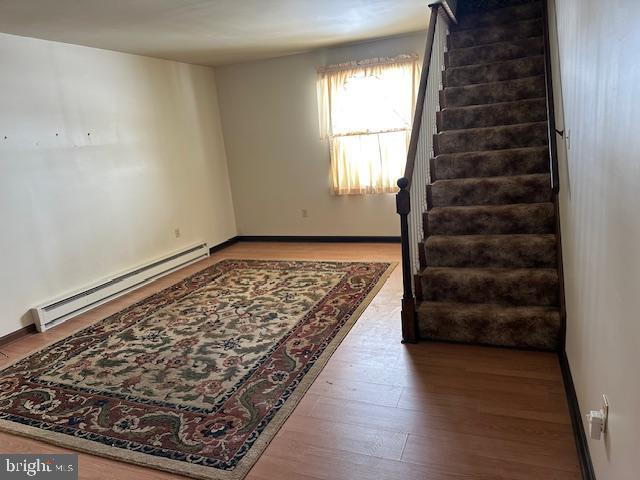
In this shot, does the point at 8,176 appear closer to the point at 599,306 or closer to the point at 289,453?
the point at 289,453

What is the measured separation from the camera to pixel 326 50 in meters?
5.30

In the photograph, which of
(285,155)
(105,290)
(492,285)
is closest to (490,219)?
(492,285)

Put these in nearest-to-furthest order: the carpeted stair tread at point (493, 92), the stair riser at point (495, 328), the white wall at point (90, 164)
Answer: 1. the stair riser at point (495, 328)
2. the white wall at point (90, 164)
3. the carpeted stair tread at point (493, 92)

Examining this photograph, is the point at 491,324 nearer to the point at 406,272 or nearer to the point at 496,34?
the point at 406,272

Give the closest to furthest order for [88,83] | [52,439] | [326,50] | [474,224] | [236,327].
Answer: [52,439] < [474,224] < [236,327] < [88,83] < [326,50]

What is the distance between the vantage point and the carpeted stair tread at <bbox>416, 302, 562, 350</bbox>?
2.61 meters

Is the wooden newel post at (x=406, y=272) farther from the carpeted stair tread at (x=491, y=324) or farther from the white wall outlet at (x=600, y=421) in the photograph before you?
the white wall outlet at (x=600, y=421)

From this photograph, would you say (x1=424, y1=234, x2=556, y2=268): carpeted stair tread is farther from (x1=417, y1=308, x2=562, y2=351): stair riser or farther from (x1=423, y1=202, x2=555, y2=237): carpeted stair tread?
(x1=417, y1=308, x2=562, y2=351): stair riser

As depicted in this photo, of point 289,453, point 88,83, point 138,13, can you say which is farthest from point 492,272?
point 88,83

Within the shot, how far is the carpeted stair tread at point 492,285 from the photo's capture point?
107 inches

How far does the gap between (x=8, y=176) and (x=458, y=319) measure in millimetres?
3546

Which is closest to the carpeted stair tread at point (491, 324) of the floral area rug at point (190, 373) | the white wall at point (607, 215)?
the white wall at point (607, 215)

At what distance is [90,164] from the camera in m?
4.18

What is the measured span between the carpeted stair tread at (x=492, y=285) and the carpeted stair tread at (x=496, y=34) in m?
2.48
